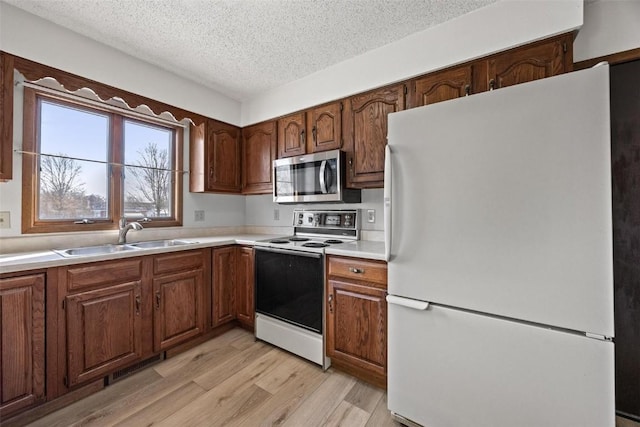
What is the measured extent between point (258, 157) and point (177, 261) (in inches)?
51.9

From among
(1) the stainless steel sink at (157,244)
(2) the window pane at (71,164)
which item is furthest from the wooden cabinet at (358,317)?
(2) the window pane at (71,164)

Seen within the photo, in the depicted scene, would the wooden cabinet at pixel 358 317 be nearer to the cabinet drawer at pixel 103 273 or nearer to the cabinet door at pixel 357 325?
the cabinet door at pixel 357 325

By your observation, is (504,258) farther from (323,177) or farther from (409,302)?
(323,177)

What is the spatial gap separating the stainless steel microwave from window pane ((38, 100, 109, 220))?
1.45 meters

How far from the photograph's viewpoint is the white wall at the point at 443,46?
1.47 m

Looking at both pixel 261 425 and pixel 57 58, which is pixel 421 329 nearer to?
pixel 261 425

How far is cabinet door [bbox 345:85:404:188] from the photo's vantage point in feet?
6.58

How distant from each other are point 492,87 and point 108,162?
2.90 m

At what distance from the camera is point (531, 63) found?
1.53m

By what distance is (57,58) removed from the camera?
5.84ft

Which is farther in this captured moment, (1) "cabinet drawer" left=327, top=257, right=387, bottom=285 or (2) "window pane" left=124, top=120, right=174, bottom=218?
(2) "window pane" left=124, top=120, right=174, bottom=218

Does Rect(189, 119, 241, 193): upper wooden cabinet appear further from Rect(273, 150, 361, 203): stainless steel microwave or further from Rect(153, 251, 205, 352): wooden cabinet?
Rect(153, 251, 205, 352): wooden cabinet

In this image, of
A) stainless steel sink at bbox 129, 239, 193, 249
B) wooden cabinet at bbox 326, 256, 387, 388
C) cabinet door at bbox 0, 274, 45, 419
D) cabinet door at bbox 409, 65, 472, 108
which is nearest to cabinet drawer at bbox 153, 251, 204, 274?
stainless steel sink at bbox 129, 239, 193, 249

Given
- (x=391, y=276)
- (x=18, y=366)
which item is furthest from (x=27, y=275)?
(x=391, y=276)
